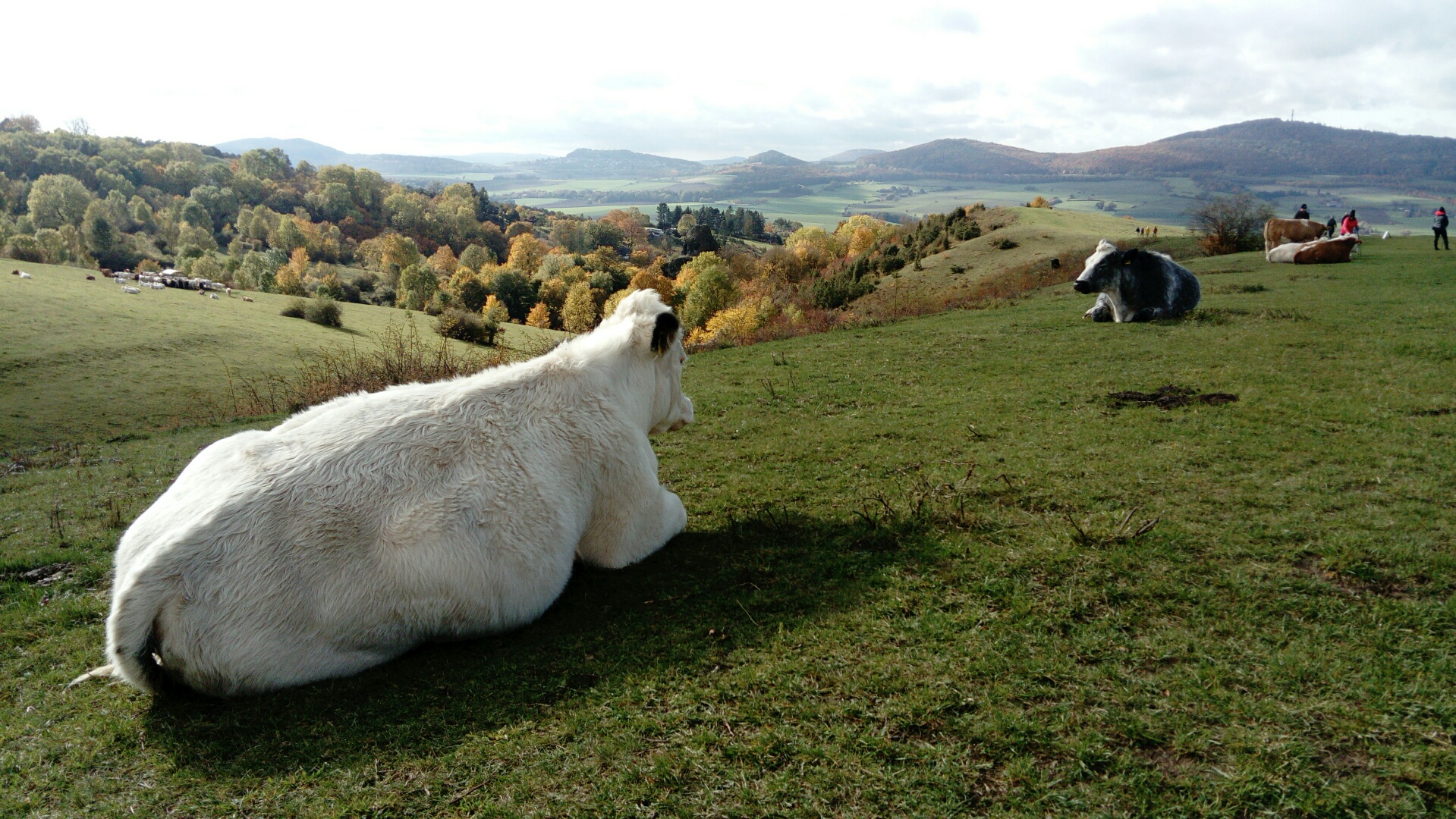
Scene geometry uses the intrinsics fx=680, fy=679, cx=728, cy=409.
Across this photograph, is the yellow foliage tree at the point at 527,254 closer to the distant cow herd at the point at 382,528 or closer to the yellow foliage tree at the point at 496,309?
the yellow foliage tree at the point at 496,309

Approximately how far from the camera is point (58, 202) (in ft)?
281

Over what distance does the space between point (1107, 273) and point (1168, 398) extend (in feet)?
24.3

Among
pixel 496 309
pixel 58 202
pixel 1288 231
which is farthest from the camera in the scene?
pixel 58 202

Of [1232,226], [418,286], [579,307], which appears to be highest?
[1232,226]

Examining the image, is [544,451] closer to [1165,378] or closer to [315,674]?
[315,674]

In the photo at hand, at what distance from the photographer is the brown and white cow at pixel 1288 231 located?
2427 centimetres

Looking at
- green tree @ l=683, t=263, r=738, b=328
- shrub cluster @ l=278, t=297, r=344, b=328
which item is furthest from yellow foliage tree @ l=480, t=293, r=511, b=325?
shrub cluster @ l=278, t=297, r=344, b=328

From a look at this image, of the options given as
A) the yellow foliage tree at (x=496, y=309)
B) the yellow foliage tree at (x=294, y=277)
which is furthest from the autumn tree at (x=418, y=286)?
the yellow foliage tree at (x=294, y=277)

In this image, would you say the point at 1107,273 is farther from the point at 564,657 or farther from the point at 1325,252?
the point at 564,657

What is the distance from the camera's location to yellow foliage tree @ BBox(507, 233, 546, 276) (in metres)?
102

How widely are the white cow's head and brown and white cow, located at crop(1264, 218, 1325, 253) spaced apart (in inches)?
1078

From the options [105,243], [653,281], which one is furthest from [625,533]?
[105,243]

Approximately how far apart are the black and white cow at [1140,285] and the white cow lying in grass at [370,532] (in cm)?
1407

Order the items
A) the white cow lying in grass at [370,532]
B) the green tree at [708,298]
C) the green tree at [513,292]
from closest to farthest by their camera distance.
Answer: the white cow lying in grass at [370,532] < the green tree at [708,298] < the green tree at [513,292]
